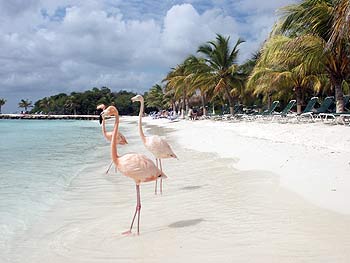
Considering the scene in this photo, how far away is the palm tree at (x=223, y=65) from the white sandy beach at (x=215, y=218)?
24113 mm

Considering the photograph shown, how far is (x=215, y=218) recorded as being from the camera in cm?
473

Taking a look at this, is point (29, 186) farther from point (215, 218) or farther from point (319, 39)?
point (319, 39)

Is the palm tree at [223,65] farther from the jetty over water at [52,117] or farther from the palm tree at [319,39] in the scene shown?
the jetty over water at [52,117]

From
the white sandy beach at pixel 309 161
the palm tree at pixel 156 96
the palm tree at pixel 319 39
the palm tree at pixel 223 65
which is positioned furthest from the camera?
the palm tree at pixel 156 96

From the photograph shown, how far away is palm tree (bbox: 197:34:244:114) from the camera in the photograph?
3181cm

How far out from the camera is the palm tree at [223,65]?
31.8 metres

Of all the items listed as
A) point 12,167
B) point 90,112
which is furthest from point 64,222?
point 90,112

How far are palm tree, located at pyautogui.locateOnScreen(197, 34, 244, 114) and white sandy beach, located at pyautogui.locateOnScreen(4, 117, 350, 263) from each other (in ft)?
79.1

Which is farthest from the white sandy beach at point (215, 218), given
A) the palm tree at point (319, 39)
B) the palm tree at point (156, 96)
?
the palm tree at point (156, 96)

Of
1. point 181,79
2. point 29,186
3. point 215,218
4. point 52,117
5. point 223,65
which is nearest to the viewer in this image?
point 215,218

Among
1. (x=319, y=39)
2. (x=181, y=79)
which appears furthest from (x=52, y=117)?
(x=319, y=39)

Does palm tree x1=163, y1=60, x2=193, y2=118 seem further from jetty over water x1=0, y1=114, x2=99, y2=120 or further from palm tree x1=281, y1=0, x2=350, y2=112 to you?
jetty over water x1=0, y1=114, x2=99, y2=120

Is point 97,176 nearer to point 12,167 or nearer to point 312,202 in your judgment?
point 12,167

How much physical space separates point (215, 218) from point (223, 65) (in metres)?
28.6
